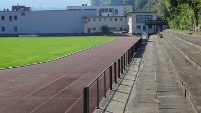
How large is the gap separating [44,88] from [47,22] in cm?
9843

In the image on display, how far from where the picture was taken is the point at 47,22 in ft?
373

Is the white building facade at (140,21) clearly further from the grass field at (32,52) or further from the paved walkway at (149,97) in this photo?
the paved walkway at (149,97)

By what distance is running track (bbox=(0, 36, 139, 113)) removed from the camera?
12953mm

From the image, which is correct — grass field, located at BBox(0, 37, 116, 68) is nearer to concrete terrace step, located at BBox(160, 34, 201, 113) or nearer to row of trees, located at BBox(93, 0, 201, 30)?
row of trees, located at BBox(93, 0, 201, 30)

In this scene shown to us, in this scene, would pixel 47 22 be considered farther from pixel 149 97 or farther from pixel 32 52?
pixel 149 97

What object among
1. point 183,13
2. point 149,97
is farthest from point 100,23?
point 149,97

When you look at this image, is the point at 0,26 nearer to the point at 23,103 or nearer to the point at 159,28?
the point at 159,28

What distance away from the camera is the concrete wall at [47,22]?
370ft

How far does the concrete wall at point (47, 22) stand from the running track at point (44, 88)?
285ft

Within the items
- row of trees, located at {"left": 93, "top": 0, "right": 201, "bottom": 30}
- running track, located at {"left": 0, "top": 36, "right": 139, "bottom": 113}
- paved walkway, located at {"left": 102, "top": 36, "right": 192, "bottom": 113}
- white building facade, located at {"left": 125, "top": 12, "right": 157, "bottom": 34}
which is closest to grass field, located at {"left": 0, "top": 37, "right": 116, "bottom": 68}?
running track, located at {"left": 0, "top": 36, "right": 139, "bottom": 113}

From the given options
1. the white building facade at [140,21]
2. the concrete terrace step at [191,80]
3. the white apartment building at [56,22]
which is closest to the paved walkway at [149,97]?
the concrete terrace step at [191,80]

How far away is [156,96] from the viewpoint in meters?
13.4

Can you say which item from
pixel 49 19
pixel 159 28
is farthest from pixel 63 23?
pixel 159 28

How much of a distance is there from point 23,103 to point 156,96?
5009 mm
